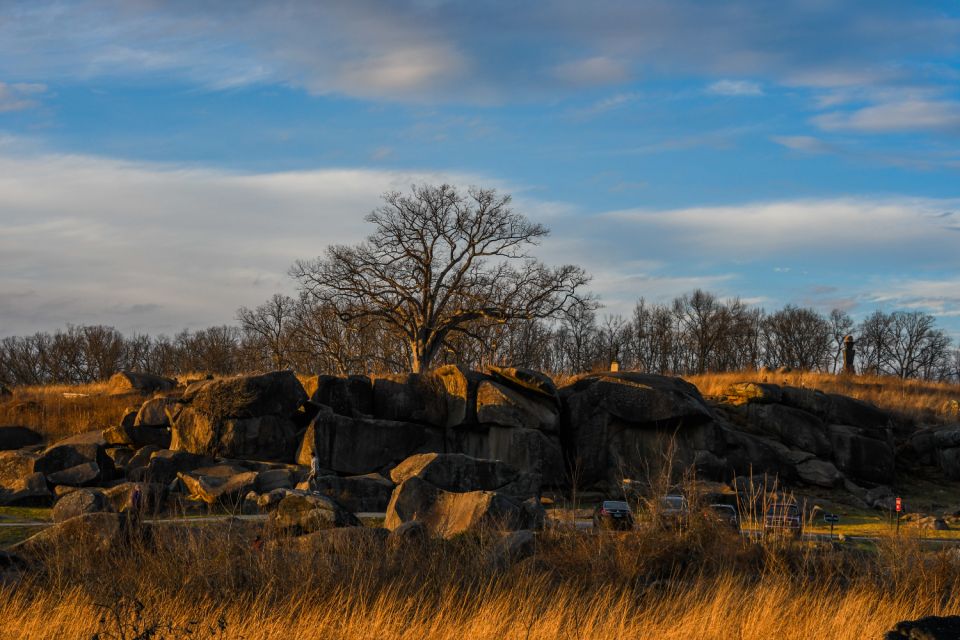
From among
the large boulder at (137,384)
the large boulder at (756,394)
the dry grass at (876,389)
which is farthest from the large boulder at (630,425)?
the large boulder at (137,384)

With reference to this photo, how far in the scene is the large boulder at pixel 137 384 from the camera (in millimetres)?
42000

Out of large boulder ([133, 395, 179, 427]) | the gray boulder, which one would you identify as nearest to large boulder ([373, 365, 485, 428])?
large boulder ([133, 395, 179, 427])

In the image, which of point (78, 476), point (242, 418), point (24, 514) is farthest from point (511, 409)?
point (24, 514)

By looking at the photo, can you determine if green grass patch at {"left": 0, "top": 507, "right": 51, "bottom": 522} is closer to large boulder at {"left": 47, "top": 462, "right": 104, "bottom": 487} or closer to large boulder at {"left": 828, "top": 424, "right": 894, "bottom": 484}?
large boulder at {"left": 47, "top": 462, "right": 104, "bottom": 487}

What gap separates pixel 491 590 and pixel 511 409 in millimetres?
21630

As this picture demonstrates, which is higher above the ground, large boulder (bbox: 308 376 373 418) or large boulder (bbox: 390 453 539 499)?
large boulder (bbox: 308 376 373 418)

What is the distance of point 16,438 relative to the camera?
35.9 metres

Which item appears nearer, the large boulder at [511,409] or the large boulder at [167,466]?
the large boulder at [167,466]

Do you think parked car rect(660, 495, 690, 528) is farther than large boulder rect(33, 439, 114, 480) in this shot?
No

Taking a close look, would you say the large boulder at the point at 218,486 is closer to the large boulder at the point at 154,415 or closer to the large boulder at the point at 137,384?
the large boulder at the point at 154,415

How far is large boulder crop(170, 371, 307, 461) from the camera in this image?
106 ft

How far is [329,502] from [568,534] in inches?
166

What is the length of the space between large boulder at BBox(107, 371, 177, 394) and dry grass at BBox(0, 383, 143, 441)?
1.95 ft

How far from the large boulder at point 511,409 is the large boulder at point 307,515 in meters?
17.4
